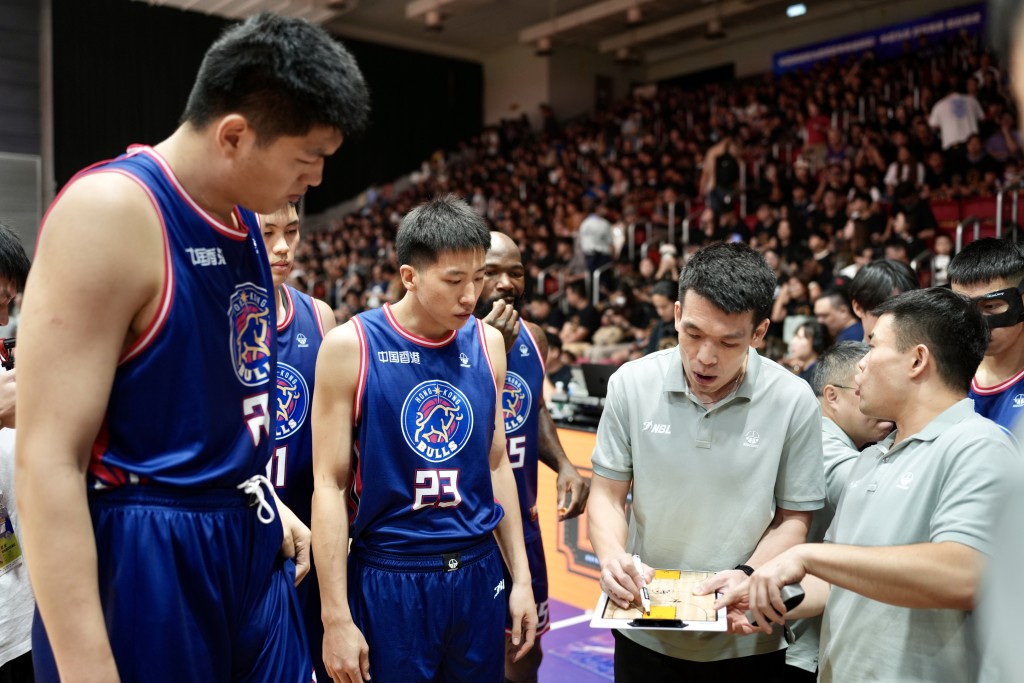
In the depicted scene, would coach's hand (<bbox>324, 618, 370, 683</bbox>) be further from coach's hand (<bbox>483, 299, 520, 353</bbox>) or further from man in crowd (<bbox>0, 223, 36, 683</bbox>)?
coach's hand (<bbox>483, 299, 520, 353</bbox>)

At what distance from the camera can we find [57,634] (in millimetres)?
1351

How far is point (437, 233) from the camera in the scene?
265cm

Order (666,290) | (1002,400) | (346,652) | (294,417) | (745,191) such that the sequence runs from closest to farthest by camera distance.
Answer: (346,652) → (294,417) → (1002,400) → (666,290) → (745,191)

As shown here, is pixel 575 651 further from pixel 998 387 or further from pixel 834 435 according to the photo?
pixel 998 387

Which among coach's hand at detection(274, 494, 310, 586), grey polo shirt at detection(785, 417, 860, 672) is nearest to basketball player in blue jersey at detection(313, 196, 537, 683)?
coach's hand at detection(274, 494, 310, 586)

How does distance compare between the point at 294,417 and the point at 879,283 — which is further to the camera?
the point at 879,283

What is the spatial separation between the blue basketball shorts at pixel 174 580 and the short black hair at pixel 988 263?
2.92 metres

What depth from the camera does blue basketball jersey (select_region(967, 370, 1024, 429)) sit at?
121 inches

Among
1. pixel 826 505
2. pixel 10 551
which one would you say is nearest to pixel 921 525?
pixel 826 505

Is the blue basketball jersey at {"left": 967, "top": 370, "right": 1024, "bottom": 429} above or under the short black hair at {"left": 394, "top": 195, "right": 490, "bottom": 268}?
under

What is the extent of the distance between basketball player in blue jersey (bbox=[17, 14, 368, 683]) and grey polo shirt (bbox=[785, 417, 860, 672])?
185 cm

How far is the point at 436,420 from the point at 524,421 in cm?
102

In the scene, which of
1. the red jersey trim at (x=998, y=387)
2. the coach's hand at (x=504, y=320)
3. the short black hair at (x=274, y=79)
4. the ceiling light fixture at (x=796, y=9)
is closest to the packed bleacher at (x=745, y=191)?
the ceiling light fixture at (x=796, y=9)

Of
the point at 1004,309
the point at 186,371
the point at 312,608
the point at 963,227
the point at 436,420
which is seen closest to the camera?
the point at 186,371
